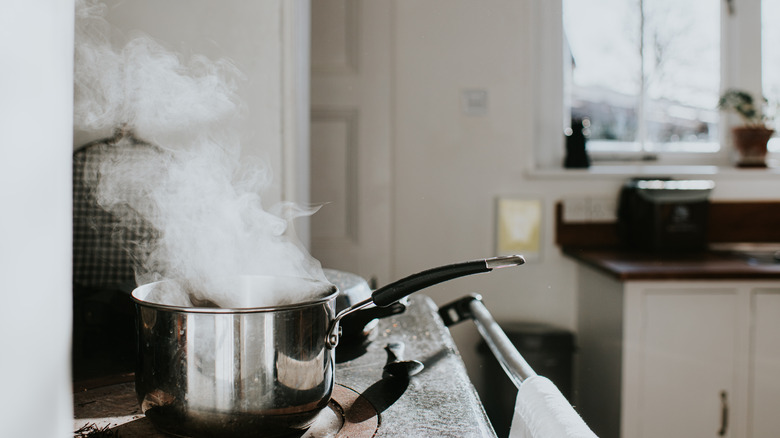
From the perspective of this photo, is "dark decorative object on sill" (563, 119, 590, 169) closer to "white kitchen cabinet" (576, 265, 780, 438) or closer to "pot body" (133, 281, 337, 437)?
"white kitchen cabinet" (576, 265, 780, 438)

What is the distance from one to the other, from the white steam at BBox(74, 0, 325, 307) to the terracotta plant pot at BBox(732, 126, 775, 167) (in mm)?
2181

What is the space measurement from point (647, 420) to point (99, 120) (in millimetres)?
1860

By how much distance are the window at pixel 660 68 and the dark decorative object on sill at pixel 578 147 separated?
6.4 inches

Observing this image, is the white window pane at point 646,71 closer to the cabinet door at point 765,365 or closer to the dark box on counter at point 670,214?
the dark box on counter at point 670,214

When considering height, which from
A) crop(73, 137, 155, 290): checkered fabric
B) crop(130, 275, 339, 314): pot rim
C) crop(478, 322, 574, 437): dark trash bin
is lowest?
crop(478, 322, 574, 437): dark trash bin

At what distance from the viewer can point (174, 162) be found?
110cm

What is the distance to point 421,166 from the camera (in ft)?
8.05

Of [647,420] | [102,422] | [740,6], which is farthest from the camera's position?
[740,6]

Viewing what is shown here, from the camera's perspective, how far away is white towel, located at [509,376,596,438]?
55 cm

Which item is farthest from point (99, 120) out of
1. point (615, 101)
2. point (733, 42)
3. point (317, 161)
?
point (733, 42)

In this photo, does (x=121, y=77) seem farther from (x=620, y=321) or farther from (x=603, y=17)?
(x=603, y=17)

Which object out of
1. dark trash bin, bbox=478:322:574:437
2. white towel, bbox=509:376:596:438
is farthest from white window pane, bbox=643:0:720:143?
white towel, bbox=509:376:596:438

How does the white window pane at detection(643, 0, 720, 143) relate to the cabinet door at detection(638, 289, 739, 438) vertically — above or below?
above

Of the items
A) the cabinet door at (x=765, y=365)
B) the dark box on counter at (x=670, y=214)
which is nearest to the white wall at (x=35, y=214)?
the cabinet door at (x=765, y=365)
